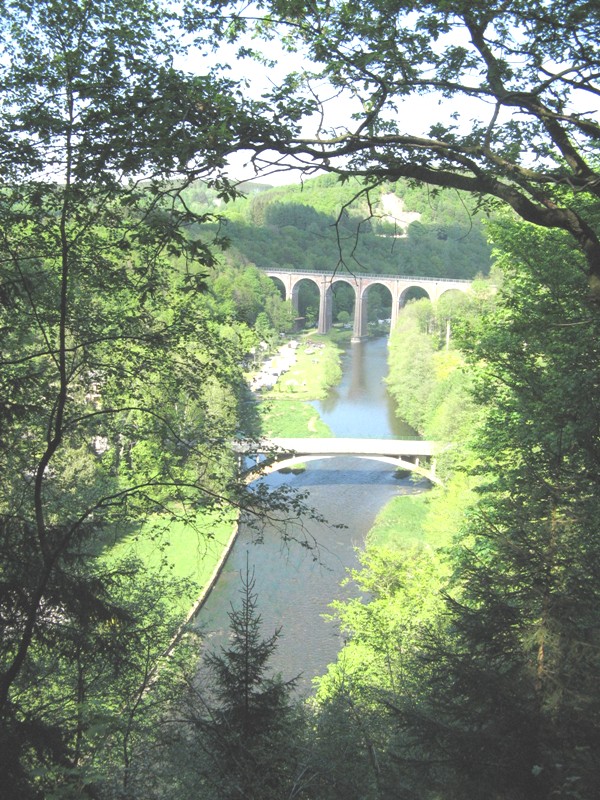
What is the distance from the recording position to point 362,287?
2234 inches

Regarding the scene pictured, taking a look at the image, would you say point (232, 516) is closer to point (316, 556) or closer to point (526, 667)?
point (316, 556)

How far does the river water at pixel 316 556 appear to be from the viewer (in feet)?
43.0

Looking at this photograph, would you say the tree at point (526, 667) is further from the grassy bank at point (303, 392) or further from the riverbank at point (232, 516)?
the grassy bank at point (303, 392)

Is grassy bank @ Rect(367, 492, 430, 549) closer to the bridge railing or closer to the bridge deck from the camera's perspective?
the bridge deck

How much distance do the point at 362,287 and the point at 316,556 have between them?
50948 mm

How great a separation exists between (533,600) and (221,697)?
7.71 ft

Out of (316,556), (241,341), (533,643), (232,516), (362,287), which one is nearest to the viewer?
(533,643)

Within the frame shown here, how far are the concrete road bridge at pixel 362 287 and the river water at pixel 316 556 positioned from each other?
85.3 feet

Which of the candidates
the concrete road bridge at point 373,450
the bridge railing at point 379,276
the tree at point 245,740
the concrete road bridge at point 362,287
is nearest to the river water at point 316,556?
the concrete road bridge at point 373,450

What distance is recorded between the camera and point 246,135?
296 cm

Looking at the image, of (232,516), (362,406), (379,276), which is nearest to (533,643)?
(232,516)

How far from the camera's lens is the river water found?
43.0ft

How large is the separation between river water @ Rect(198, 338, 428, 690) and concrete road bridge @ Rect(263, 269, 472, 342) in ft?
85.3

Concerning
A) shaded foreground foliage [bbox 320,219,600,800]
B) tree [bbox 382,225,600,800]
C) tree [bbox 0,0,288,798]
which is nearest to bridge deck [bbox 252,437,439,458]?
shaded foreground foliage [bbox 320,219,600,800]
